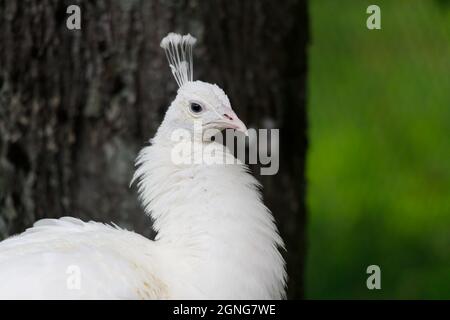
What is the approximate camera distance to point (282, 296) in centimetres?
291

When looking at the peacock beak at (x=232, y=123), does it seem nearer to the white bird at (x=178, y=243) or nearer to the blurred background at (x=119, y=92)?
the white bird at (x=178, y=243)

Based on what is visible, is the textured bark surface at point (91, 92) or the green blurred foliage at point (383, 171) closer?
the textured bark surface at point (91, 92)

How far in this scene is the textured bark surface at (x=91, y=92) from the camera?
11.6ft

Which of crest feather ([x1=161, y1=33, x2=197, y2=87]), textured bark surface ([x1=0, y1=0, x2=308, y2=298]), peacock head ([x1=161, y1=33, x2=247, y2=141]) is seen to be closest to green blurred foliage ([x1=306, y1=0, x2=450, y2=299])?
textured bark surface ([x1=0, y1=0, x2=308, y2=298])

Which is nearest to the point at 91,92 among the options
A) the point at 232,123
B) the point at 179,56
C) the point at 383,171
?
the point at 179,56

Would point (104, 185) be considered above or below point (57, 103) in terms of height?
below

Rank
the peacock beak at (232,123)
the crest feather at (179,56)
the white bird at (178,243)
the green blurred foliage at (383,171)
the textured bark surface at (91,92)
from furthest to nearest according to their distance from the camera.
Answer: the green blurred foliage at (383,171) < the textured bark surface at (91,92) < the crest feather at (179,56) < the peacock beak at (232,123) < the white bird at (178,243)

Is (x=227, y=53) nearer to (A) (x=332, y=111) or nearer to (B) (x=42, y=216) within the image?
(B) (x=42, y=216)

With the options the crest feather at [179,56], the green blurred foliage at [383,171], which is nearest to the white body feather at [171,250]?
the crest feather at [179,56]

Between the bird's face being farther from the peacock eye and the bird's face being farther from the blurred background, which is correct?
the blurred background

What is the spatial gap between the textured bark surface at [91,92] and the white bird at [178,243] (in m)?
0.46

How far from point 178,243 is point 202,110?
428mm

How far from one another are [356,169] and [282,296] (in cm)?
261
